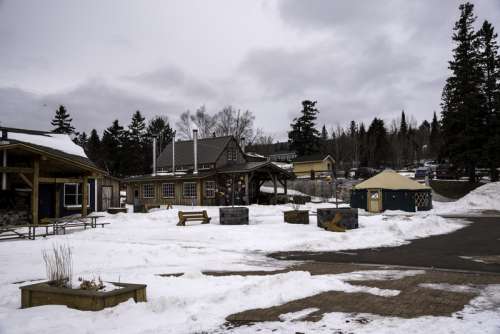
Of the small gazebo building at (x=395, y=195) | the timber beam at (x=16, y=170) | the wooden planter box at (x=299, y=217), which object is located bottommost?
the wooden planter box at (x=299, y=217)

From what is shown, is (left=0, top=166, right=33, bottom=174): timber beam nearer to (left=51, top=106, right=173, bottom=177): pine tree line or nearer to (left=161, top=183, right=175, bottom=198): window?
(left=161, top=183, right=175, bottom=198): window

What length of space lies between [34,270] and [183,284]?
4.15m

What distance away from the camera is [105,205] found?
32.1 meters

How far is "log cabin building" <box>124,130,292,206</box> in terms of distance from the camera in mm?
35375

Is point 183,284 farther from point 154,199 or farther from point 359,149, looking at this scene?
point 359,149

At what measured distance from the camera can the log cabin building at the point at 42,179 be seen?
19.5 m

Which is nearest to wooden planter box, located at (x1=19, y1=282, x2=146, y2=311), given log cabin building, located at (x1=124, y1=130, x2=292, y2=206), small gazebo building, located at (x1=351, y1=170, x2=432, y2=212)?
log cabin building, located at (x1=124, y1=130, x2=292, y2=206)

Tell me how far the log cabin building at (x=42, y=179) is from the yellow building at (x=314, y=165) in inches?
1279

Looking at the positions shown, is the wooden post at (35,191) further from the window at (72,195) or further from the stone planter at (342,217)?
the stone planter at (342,217)

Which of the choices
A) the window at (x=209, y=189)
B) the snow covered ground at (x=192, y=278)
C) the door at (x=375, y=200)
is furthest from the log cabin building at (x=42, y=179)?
the door at (x=375, y=200)

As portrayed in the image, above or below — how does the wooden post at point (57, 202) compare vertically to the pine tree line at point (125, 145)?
below

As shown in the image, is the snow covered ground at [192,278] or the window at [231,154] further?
the window at [231,154]

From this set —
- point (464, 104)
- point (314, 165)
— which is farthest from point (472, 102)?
point (314, 165)

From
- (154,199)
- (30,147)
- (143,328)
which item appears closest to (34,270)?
(143,328)
